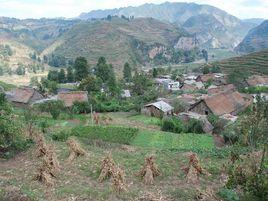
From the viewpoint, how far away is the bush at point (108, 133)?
26875 millimetres

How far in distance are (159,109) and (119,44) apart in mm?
91535

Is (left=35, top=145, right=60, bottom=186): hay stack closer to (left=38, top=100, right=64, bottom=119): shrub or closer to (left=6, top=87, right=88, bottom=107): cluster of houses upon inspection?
(left=38, top=100, right=64, bottom=119): shrub

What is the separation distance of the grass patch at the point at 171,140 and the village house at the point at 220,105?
29.7 feet

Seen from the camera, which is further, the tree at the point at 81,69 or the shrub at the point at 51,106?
the tree at the point at 81,69

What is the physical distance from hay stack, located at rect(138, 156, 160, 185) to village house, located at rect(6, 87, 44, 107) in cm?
3403

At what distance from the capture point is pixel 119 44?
127375 millimetres

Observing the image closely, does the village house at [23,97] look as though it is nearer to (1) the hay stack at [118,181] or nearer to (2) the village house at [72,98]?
(2) the village house at [72,98]

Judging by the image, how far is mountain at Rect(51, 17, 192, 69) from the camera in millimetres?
120000

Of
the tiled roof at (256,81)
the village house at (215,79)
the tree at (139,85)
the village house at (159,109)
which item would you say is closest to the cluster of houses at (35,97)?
the village house at (159,109)

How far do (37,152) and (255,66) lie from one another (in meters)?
66.0

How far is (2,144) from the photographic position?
16250 millimetres

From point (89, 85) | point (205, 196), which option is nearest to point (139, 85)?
point (89, 85)

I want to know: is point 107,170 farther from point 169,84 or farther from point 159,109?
point 169,84

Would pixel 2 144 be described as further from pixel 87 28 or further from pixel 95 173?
pixel 87 28
